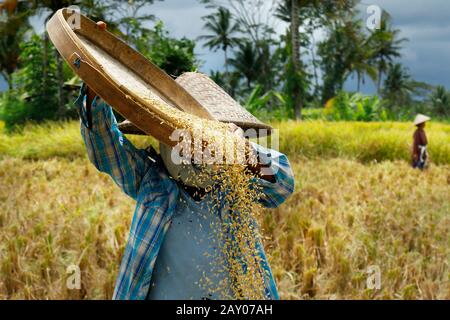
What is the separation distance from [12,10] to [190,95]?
16.1 metres

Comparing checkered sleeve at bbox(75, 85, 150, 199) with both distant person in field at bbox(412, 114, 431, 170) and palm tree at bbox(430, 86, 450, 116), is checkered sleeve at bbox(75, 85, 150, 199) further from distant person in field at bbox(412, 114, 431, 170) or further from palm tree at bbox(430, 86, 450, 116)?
palm tree at bbox(430, 86, 450, 116)

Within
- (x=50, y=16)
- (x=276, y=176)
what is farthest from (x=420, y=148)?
(x=50, y=16)

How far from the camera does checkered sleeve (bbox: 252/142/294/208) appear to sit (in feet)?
6.10

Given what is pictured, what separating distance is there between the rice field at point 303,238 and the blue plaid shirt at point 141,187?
162 centimetres

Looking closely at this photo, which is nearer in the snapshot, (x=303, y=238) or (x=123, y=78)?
(x=123, y=78)

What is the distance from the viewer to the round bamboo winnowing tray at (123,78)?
1626 mm

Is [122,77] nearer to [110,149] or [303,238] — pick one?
[110,149]

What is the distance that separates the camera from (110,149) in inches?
75.3

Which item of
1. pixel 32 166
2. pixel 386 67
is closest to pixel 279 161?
pixel 32 166

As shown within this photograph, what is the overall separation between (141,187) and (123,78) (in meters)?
0.40

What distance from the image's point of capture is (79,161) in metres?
9.48

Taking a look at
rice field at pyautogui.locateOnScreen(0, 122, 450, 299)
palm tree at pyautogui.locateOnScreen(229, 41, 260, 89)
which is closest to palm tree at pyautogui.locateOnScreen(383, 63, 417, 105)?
palm tree at pyautogui.locateOnScreen(229, 41, 260, 89)

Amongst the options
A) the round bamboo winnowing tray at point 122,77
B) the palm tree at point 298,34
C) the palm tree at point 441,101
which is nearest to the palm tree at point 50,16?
the palm tree at point 298,34

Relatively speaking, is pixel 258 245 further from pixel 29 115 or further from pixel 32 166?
pixel 29 115
